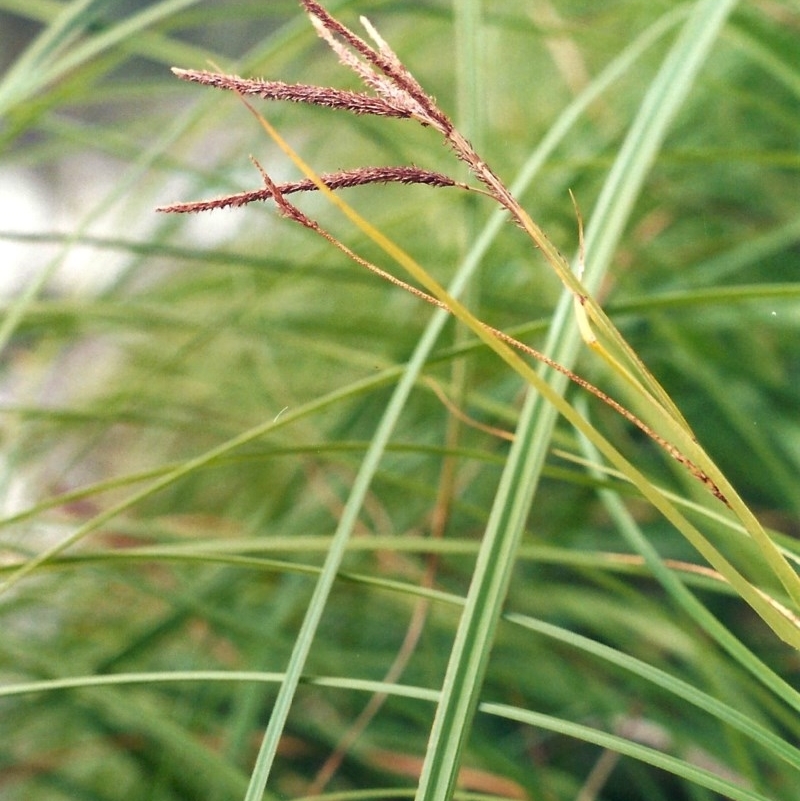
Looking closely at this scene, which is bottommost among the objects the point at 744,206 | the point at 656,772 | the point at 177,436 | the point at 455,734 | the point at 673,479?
the point at 455,734

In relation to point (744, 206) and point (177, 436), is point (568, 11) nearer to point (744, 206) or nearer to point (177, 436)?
point (744, 206)

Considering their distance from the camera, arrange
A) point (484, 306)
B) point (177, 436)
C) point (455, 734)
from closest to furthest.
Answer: point (455, 734), point (484, 306), point (177, 436)

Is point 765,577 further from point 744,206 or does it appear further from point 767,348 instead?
point 744,206

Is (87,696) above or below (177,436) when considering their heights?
below

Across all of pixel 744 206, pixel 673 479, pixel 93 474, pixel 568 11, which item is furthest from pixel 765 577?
pixel 93 474

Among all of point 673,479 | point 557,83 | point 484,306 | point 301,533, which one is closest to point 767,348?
point 673,479

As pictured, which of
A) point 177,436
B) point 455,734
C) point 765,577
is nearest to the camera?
point 455,734

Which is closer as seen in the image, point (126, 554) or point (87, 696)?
point (126, 554)
